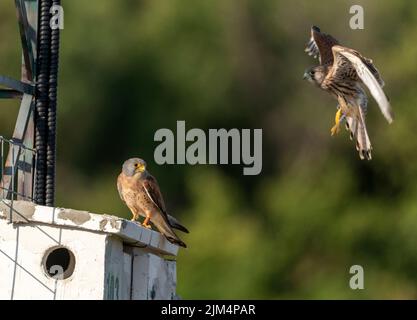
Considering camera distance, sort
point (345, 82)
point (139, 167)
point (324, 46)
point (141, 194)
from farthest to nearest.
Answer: point (324, 46) → point (345, 82) → point (139, 167) → point (141, 194)

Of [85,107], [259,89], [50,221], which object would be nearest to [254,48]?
[259,89]

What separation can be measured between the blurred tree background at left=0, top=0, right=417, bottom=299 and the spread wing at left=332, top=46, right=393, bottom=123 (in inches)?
365

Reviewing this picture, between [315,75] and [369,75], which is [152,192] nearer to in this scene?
[369,75]

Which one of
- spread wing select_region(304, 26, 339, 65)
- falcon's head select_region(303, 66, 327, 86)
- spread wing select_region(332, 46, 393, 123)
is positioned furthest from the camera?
spread wing select_region(304, 26, 339, 65)

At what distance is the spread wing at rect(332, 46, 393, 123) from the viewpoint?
13994mm

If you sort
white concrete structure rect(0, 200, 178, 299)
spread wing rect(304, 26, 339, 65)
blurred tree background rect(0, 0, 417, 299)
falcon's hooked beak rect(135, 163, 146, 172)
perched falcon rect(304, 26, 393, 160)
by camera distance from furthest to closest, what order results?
blurred tree background rect(0, 0, 417, 299) → spread wing rect(304, 26, 339, 65) → perched falcon rect(304, 26, 393, 160) → falcon's hooked beak rect(135, 163, 146, 172) → white concrete structure rect(0, 200, 178, 299)

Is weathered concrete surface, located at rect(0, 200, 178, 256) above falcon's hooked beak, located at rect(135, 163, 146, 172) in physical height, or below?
below

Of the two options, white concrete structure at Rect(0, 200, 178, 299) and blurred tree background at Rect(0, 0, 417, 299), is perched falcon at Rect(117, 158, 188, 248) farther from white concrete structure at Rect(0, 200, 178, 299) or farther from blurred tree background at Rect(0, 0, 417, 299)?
blurred tree background at Rect(0, 0, 417, 299)

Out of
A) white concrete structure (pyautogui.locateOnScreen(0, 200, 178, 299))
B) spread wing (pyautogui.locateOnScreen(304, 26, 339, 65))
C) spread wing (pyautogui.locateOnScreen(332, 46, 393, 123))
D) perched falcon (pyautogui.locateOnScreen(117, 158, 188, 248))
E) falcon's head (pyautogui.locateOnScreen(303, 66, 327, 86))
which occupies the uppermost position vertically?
spread wing (pyautogui.locateOnScreen(304, 26, 339, 65))

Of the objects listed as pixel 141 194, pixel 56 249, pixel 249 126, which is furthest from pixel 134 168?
pixel 249 126

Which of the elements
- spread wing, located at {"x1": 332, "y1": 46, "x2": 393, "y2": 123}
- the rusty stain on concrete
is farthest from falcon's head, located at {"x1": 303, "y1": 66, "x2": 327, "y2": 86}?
the rusty stain on concrete

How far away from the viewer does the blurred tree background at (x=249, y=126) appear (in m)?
28.1

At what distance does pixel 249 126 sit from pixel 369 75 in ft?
51.6

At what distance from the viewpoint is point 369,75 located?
595 inches
